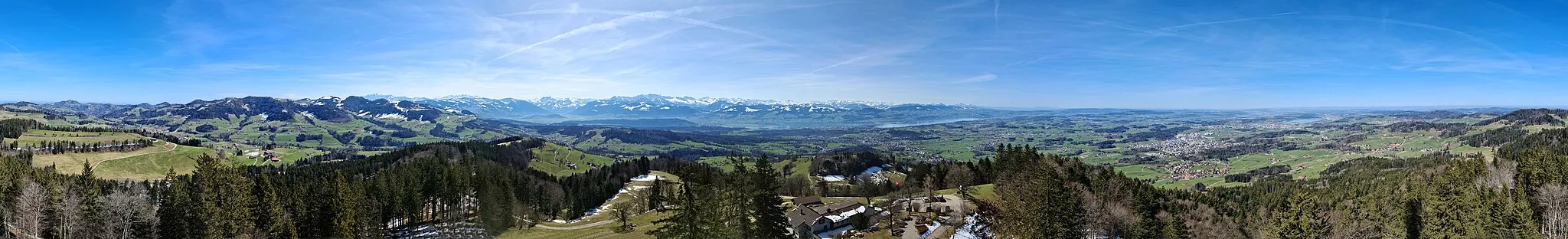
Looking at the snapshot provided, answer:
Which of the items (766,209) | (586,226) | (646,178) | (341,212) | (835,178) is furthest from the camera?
(835,178)

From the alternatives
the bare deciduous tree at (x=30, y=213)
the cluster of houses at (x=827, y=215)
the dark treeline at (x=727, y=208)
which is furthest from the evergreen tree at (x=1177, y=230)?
the bare deciduous tree at (x=30, y=213)

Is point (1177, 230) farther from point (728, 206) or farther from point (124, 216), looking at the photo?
point (124, 216)

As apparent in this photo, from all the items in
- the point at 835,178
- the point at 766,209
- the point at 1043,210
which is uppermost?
the point at 766,209

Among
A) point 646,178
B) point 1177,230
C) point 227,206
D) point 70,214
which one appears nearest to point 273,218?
Answer: point 227,206

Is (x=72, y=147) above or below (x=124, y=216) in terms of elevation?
below

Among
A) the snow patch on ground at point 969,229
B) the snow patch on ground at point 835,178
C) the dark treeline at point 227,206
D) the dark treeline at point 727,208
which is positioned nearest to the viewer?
the dark treeline at point 727,208

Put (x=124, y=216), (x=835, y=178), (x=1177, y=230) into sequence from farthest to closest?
(x=835, y=178) < (x=1177, y=230) < (x=124, y=216)

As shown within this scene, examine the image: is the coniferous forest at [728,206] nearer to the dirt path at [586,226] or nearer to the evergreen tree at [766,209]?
the evergreen tree at [766,209]
